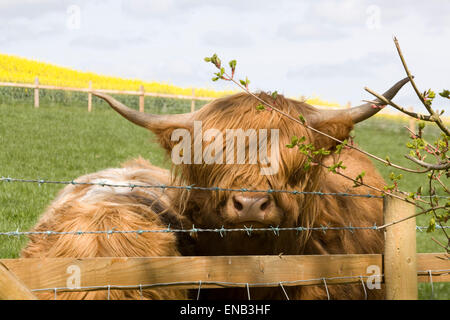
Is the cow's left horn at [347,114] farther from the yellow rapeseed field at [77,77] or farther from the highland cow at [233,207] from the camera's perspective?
the yellow rapeseed field at [77,77]

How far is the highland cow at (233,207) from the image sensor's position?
341 centimetres

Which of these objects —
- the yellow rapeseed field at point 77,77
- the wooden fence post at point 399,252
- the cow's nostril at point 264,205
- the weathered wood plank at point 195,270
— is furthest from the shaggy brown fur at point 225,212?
the yellow rapeseed field at point 77,77

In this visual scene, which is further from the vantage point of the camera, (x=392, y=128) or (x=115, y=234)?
(x=392, y=128)

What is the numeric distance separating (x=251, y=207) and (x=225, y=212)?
10.8 inches

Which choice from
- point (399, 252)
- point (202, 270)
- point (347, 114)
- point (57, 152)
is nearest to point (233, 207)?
point (202, 270)

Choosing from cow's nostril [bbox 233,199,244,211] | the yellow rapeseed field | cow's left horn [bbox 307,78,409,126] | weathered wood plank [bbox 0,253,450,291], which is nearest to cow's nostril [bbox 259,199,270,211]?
cow's nostril [bbox 233,199,244,211]

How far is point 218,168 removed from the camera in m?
3.81

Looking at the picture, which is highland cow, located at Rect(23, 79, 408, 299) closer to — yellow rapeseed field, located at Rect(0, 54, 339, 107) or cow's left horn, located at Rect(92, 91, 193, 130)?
cow's left horn, located at Rect(92, 91, 193, 130)

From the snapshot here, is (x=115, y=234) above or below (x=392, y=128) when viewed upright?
below

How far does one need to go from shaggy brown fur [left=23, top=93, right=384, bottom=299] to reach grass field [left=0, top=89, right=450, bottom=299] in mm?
424

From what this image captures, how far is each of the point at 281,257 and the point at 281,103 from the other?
1248 mm
